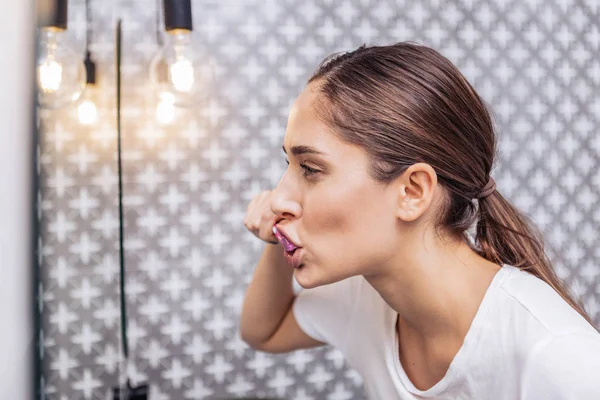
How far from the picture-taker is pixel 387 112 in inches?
29.0

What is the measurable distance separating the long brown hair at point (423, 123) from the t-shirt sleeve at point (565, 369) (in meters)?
0.15

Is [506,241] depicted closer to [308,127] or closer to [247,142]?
[308,127]

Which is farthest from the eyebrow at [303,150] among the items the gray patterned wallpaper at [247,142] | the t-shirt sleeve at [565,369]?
the gray patterned wallpaper at [247,142]

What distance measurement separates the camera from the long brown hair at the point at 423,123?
0.74 m

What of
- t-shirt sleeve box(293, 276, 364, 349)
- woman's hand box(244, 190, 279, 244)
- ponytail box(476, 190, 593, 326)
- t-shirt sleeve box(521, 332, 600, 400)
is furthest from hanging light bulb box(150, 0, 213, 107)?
t-shirt sleeve box(521, 332, 600, 400)

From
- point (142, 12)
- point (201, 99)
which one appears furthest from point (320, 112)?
point (142, 12)

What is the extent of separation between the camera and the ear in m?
0.74

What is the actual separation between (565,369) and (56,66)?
0.66 meters

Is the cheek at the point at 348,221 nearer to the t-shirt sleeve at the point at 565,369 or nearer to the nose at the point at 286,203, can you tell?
the nose at the point at 286,203

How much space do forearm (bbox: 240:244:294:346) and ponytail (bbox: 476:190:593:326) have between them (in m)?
0.33

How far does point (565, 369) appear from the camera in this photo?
2.03 feet

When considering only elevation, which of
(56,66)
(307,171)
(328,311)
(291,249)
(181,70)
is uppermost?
(181,70)

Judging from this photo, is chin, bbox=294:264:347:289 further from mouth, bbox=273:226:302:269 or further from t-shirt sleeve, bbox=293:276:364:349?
t-shirt sleeve, bbox=293:276:364:349

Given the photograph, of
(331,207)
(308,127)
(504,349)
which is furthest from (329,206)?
(504,349)
